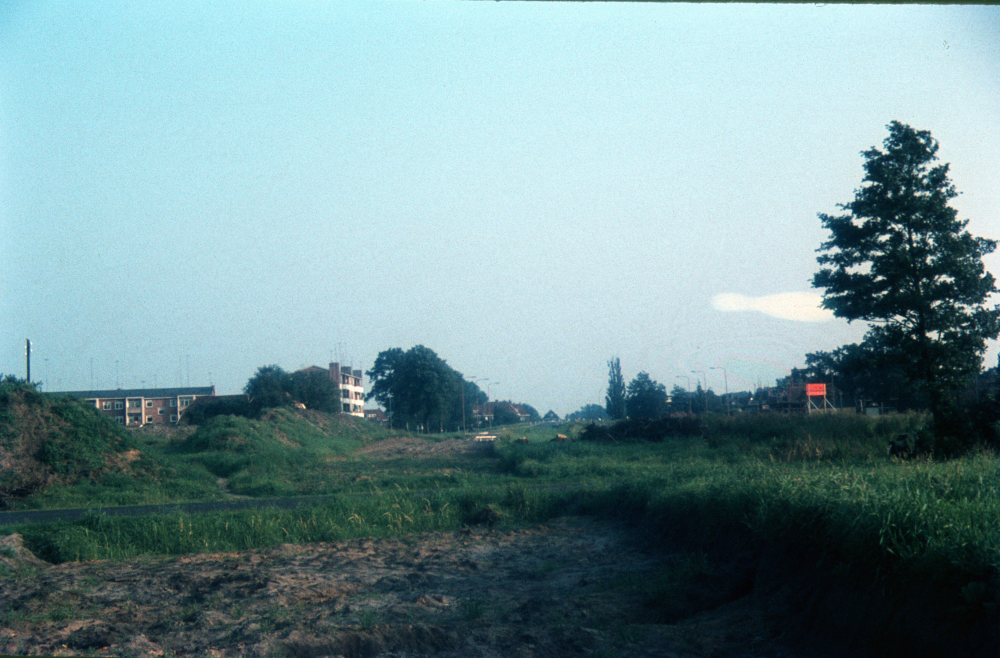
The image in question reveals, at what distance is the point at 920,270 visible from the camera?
20.6 m

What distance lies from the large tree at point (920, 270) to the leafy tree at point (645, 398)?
Result: 97.5 feet

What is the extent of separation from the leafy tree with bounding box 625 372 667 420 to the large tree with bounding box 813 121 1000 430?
97.5 feet

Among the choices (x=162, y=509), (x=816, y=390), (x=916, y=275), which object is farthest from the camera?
(x=816, y=390)

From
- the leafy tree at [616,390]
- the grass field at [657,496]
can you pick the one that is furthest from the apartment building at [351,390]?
the grass field at [657,496]

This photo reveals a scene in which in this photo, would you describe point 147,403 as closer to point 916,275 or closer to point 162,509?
point 162,509

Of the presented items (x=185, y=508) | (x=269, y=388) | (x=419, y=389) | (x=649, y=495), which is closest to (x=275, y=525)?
(x=185, y=508)

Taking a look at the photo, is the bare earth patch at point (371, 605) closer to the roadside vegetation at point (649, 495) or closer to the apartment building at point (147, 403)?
the roadside vegetation at point (649, 495)

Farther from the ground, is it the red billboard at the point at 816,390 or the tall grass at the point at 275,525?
the red billboard at the point at 816,390

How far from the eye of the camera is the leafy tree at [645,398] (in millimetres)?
51509

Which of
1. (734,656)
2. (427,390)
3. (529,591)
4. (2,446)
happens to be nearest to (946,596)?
(734,656)

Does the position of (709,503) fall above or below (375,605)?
above

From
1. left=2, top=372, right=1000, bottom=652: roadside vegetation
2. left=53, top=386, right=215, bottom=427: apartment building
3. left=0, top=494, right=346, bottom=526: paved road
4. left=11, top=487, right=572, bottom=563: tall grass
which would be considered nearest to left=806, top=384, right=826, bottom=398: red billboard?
left=2, top=372, right=1000, bottom=652: roadside vegetation

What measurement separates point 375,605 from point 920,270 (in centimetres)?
1955

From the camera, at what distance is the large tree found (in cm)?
2033
